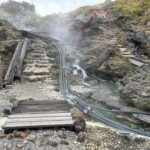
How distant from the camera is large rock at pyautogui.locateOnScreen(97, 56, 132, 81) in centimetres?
1870

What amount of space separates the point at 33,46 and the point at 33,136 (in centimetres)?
1508

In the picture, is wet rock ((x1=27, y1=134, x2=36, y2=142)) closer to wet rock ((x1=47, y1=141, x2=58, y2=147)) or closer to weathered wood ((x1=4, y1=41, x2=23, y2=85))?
wet rock ((x1=47, y1=141, x2=58, y2=147))

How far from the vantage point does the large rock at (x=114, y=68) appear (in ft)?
61.4

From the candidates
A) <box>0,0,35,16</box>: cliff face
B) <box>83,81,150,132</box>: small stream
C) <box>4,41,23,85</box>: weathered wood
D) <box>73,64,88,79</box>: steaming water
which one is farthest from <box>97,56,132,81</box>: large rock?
<box>0,0,35,16</box>: cliff face

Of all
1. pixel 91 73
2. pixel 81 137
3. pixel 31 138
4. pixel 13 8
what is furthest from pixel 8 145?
pixel 13 8

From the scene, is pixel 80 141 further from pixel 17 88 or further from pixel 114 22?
pixel 114 22

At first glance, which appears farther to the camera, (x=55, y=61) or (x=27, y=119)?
(x=55, y=61)

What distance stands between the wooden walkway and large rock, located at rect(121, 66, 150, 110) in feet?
11.0

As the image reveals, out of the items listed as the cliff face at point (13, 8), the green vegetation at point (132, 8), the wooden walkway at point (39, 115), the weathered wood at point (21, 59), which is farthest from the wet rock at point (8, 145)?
the cliff face at point (13, 8)

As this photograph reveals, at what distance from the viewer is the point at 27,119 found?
1024 centimetres

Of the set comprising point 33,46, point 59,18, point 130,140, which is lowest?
point 130,140

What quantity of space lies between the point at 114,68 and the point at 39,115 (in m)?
9.15

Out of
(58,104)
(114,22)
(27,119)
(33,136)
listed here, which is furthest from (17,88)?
(114,22)

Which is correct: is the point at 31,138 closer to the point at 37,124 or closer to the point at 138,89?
the point at 37,124
